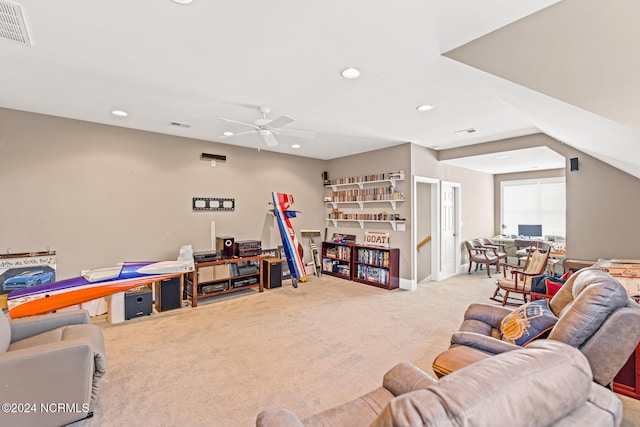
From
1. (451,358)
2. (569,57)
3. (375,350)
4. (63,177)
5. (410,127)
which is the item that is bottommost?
(375,350)

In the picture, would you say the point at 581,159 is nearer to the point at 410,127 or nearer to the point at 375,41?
the point at 410,127

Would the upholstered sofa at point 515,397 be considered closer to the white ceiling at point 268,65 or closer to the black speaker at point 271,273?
the white ceiling at point 268,65

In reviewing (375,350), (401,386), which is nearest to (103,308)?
(375,350)

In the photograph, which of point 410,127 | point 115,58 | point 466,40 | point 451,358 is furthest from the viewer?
point 410,127

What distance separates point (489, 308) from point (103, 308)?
474 cm

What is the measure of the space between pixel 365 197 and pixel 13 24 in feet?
16.8

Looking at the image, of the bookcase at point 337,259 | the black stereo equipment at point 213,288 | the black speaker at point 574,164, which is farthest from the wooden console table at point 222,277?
the black speaker at point 574,164

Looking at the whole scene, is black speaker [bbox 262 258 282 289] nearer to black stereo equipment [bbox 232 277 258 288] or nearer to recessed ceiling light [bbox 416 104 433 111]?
black stereo equipment [bbox 232 277 258 288]

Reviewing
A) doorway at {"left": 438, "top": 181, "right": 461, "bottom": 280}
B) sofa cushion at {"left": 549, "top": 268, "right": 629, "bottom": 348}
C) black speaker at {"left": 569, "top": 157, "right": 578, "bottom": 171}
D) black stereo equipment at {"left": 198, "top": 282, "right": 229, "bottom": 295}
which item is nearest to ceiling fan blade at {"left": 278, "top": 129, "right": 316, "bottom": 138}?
black stereo equipment at {"left": 198, "top": 282, "right": 229, "bottom": 295}

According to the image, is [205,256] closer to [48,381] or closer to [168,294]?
[168,294]

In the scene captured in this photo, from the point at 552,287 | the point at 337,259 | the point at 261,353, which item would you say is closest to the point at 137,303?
the point at 261,353

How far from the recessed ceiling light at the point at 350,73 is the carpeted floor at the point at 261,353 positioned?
2.70 metres

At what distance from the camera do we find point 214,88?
3.06 m

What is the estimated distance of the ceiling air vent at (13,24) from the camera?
1.86 meters
